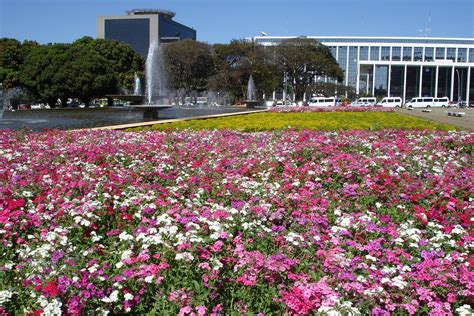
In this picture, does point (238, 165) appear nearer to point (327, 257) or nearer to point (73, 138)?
point (327, 257)

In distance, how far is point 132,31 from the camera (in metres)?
99.1

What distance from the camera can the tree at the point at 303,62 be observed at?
53.2 metres

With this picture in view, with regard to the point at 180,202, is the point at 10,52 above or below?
above

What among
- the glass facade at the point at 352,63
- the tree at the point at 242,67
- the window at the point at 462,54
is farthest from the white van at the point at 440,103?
the window at the point at 462,54

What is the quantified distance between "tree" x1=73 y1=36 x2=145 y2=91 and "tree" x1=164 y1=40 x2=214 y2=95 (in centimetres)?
380

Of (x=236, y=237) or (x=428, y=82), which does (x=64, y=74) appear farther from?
(x=428, y=82)

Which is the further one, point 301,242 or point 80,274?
point 301,242

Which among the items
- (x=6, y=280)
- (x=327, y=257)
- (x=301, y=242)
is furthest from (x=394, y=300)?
(x=6, y=280)

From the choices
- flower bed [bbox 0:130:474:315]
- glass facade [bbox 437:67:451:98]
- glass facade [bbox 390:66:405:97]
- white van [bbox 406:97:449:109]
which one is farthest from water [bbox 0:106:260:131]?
glass facade [bbox 437:67:451:98]

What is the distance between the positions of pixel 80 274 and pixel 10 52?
4900 centimetres

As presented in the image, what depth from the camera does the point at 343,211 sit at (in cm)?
393

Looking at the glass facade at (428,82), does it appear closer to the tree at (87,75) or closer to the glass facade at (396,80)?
the glass facade at (396,80)

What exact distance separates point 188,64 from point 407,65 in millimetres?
44277

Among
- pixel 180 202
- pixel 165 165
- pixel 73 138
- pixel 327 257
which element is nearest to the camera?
pixel 327 257
